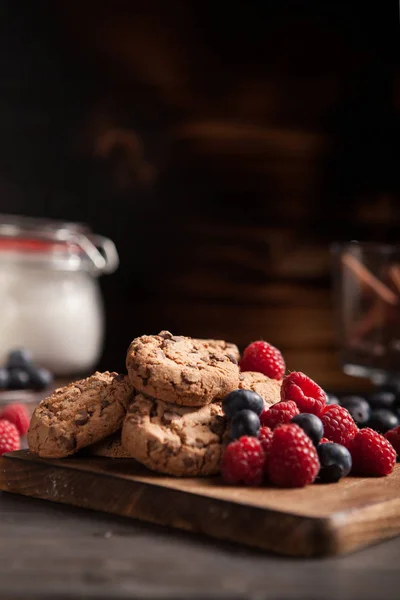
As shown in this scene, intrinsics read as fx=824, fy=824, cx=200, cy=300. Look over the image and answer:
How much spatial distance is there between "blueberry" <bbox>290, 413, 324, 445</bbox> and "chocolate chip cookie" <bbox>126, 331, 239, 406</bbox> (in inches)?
4.2

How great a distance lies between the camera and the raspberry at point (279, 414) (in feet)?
3.37

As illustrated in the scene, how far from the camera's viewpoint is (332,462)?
0.98 meters

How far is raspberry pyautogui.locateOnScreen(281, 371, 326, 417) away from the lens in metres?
1.08

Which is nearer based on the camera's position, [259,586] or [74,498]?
[259,586]

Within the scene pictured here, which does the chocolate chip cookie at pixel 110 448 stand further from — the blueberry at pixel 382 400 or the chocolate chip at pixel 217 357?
the blueberry at pixel 382 400

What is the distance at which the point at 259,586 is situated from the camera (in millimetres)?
721

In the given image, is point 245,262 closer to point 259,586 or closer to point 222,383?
point 222,383

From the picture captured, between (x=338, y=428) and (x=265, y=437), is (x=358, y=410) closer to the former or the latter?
(x=338, y=428)

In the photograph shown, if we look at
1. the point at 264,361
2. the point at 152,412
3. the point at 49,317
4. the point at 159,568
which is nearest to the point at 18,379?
the point at 49,317

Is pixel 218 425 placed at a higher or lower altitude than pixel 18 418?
higher

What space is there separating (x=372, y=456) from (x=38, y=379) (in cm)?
102

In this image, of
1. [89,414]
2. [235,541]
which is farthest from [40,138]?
[235,541]

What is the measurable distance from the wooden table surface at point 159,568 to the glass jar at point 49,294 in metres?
1.13

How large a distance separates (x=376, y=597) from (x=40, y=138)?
2.07m
